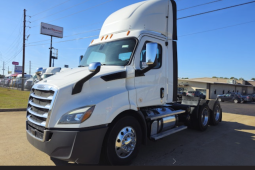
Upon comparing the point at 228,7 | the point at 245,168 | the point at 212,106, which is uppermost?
the point at 228,7

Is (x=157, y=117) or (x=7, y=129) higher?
(x=157, y=117)

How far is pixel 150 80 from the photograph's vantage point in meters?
4.18

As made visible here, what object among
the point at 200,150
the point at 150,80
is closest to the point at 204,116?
the point at 200,150

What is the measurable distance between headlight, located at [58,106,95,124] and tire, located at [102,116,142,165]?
1.95 feet

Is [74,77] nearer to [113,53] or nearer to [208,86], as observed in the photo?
[113,53]

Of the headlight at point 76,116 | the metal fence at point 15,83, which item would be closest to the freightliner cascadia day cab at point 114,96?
the headlight at point 76,116

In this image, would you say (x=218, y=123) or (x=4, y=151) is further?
(x=218, y=123)

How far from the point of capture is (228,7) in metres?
9.59

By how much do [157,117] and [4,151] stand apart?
3594mm

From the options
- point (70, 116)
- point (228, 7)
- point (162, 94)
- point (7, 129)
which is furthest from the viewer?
point (228, 7)

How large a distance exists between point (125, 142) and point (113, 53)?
1.93m

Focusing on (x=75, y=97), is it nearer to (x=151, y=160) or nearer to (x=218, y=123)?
(x=151, y=160)

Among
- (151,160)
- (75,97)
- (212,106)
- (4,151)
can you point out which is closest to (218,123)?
(212,106)

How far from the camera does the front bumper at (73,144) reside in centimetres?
276
